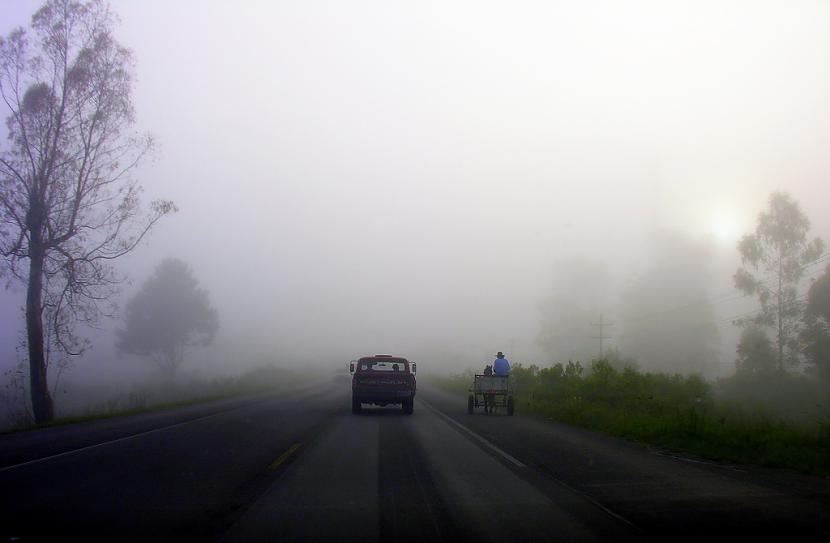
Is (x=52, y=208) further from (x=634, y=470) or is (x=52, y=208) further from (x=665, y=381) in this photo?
(x=665, y=381)

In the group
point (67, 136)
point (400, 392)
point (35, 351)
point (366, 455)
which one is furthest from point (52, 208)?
point (366, 455)

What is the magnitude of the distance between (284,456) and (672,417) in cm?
1110

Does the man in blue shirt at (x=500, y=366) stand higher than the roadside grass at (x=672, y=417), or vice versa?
the man in blue shirt at (x=500, y=366)

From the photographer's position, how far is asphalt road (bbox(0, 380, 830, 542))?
776 centimetres

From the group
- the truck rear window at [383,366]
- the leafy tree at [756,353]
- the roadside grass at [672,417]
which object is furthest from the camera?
the leafy tree at [756,353]

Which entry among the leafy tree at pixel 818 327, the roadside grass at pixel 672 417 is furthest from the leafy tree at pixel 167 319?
the leafy tree at pixel 818 327

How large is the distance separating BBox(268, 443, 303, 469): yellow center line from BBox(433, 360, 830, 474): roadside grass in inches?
319

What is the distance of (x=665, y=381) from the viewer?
31500mm

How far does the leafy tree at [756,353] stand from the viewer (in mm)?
45031

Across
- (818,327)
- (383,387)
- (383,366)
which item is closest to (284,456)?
(383,387)

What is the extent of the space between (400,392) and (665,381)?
12612 mm

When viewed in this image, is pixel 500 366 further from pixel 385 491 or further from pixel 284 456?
pixel 385 491

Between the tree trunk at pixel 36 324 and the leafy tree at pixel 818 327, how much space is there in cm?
3947

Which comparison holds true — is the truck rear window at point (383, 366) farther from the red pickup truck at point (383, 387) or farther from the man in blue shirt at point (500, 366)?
the man in blue shirt at point (500, 366)
